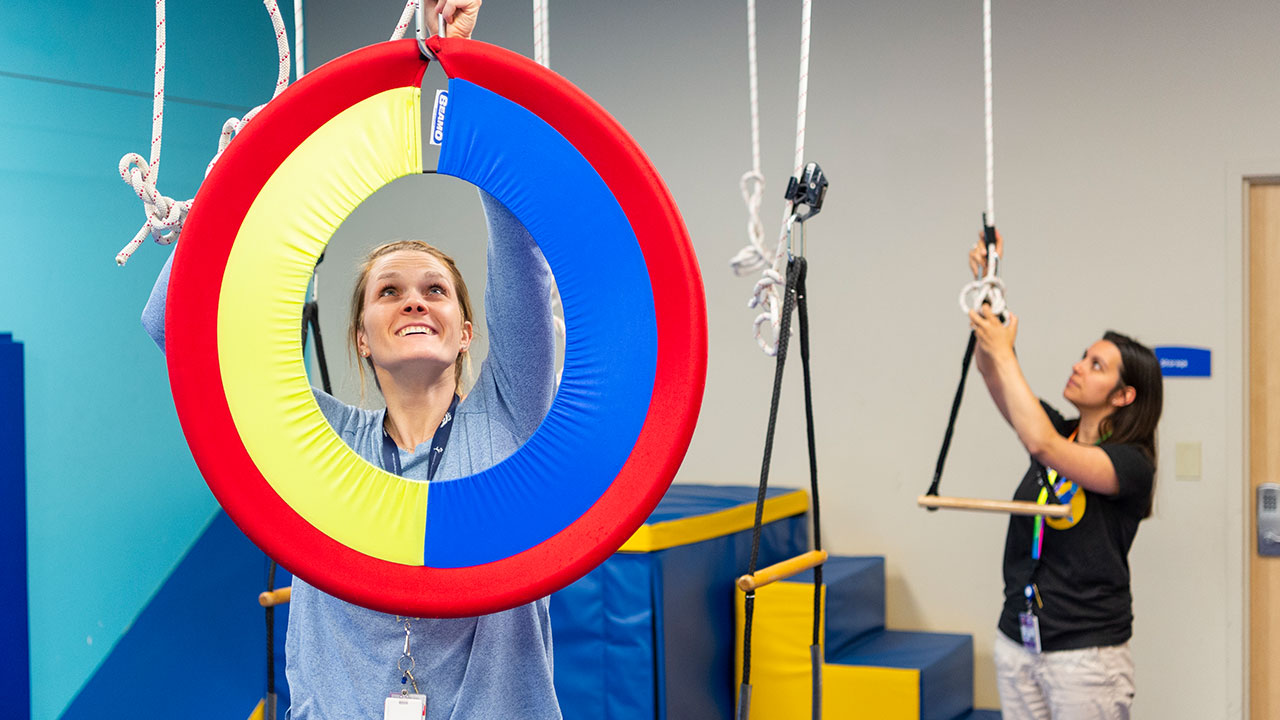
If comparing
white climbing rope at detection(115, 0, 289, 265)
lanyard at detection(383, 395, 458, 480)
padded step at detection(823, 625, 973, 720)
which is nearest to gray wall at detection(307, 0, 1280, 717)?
padded step at detection(823, 625, 973, 720)

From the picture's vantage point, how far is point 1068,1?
13.1ft

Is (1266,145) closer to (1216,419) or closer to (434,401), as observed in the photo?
(1216,419)

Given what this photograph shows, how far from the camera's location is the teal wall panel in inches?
143

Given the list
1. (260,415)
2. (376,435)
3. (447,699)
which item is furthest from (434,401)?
(447,699)

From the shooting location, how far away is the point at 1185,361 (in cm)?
383

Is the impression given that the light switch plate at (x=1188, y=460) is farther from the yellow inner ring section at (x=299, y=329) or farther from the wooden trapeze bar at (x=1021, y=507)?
Answer: the yellow inner ring section at (x=299, y=329)

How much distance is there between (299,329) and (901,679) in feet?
8.72

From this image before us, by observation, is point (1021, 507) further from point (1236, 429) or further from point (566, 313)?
point (566, 313)

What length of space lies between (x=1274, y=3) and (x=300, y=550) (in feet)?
12.1

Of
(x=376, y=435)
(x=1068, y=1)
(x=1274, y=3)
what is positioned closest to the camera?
(x=376, y=435)

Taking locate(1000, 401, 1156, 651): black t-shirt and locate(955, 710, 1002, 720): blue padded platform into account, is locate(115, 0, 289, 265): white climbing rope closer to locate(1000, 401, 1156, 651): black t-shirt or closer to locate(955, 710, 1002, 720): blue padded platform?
locate(1000, 401, 1156, 651): black t-shirt

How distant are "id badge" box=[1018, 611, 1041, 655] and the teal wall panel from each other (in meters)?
2.89

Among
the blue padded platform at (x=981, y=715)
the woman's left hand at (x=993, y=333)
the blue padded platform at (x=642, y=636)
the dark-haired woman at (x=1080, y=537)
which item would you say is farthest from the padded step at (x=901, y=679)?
the woman's left hand at (x=993, y=333)

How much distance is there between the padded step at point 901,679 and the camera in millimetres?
3529
